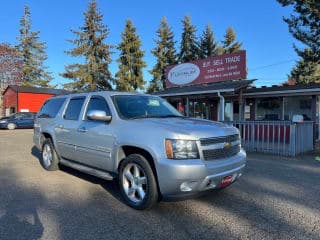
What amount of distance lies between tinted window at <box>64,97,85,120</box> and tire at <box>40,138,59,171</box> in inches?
39.9

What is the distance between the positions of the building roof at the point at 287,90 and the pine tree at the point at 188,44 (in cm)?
2337

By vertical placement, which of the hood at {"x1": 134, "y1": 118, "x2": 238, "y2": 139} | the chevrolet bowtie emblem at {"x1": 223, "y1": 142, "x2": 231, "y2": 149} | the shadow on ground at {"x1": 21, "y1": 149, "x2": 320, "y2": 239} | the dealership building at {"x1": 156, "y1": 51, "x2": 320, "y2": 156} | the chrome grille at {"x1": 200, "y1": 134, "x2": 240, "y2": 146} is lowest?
the shadow on ground at {"x1": 21, "y1": 149, "x2": 320, "y2": 239}

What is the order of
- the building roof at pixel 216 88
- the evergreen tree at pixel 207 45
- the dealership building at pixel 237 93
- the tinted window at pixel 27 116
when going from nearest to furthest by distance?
the building roof at pixel 216 88 < the dealership building at pixel 237 93 < the tinted window at pixel 27 116 < the evergreen tree at pixel 207 45

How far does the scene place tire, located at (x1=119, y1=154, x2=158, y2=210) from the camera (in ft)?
14.3

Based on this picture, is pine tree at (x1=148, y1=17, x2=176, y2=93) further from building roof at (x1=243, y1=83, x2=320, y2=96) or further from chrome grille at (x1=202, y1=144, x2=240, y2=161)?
chrome grille at (x1=202, y1=144, x2=240, y2=161)

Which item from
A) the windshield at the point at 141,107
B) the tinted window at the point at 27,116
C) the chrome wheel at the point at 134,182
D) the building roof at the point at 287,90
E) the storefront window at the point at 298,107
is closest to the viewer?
the chrome wheel at the point at 134,182

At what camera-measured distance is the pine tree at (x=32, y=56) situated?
55.3 metres

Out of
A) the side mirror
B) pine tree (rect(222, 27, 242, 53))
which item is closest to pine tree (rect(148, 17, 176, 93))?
pine tree (rect(222, 27, 242, 53))

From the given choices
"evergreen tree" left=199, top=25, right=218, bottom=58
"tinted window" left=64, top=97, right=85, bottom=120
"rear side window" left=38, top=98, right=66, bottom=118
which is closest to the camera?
"tinted window" left=64, top=97, right=85, bottom=120

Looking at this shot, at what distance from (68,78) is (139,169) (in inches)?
1363

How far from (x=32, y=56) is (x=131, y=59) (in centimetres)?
2844

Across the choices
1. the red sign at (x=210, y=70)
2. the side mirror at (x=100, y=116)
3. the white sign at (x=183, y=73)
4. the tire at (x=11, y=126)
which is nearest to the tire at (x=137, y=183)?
the side mirror at (x=100, y=116)

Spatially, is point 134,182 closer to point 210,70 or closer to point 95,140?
point 95,140

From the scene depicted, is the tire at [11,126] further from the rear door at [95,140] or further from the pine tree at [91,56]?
the rear door at [95,140]
